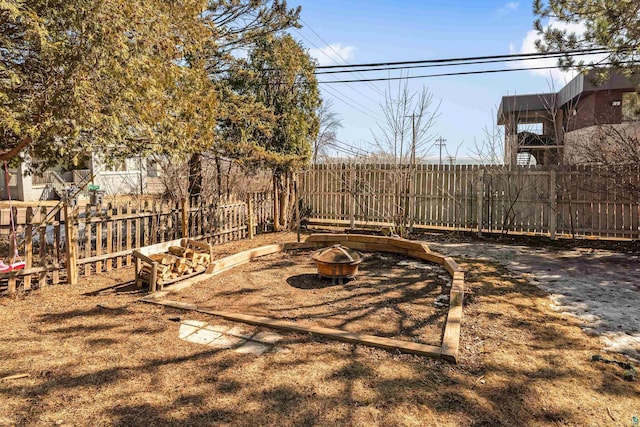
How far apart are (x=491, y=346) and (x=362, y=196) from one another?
25.4 feet

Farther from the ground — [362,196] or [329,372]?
[362,196]

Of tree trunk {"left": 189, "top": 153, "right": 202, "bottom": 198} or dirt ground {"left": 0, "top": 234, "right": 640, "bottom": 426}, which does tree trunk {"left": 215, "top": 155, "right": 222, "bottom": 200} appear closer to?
tree trunk {"left": 189, "top": 153, "right": 202, "bottom": 198}

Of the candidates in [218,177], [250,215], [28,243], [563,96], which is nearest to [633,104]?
[250,215]

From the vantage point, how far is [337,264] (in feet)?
18.1

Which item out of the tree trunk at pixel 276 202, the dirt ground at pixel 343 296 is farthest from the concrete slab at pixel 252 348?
the tree trunk at pixel 276 202

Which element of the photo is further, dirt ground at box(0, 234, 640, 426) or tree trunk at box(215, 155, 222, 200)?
tree trunk at box(215, 155, 222, 200)

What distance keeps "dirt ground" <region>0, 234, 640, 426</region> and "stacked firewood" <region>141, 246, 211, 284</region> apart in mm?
735

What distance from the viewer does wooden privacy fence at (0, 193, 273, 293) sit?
5.09m

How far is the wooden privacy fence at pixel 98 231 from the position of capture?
5094mm

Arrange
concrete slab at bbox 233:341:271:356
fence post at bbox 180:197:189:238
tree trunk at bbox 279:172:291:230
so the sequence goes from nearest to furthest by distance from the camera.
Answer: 1. concrete slab at bbox 233:341:271:356
2. fence post at bbox 180:197:189:238
3. tree trunk at bbox 279:172:291:230

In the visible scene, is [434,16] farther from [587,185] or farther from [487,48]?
[587,185]

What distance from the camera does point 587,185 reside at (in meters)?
8.96

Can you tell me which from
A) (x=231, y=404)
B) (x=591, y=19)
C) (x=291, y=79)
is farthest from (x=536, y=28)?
(x=231, y=404)

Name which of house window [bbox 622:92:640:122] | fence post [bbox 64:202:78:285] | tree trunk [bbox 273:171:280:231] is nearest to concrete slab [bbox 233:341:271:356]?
fence post [bbox 64:202:78:285]
